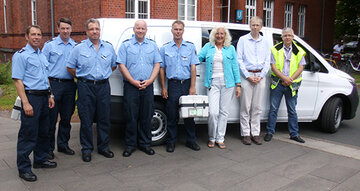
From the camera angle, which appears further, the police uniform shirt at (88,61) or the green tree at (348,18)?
the green tree at (348,18)

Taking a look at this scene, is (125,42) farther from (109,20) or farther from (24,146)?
(24,146)

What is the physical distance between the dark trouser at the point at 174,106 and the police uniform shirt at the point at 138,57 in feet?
1.49

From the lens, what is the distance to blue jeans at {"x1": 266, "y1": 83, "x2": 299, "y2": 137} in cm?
580

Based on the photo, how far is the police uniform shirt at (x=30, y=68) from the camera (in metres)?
3.91

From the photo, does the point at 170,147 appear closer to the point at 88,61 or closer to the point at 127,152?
the point at 127,152

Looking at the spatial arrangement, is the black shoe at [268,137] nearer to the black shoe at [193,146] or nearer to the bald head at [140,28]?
the black shoe at [193,146]

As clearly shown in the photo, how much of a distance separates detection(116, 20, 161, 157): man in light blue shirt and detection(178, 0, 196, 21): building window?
11366mm

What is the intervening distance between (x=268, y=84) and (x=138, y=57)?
97.4 inches

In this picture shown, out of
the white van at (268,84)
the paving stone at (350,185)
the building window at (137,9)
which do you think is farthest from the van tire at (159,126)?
the building window at (137,9)

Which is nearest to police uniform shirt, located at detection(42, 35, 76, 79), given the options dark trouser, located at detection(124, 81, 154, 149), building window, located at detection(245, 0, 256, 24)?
dark trouser, located at detection(124, 81, 154, 149)

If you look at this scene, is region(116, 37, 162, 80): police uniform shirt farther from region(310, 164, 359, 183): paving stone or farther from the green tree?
the green tree

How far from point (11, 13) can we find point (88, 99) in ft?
72.7

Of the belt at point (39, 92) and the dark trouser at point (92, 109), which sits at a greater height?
the belt at point (39, 92)

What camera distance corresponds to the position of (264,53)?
5.53 metres
